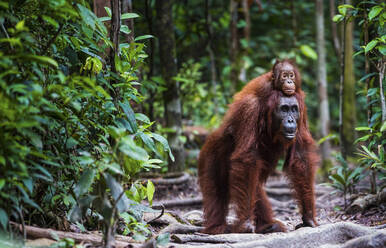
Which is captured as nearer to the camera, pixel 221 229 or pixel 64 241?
pixel 64 241

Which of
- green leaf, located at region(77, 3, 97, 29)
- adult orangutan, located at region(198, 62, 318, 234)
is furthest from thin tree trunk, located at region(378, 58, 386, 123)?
green leaf, located at region(77, 3, 97, 29)

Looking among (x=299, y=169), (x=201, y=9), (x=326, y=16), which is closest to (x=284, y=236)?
(x=299, y=169)

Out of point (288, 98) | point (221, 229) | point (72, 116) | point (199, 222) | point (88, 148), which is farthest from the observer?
point (199, 222)

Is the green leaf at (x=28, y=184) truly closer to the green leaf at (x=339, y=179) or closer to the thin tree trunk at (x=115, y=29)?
the thin tree trunk at (x=115, y=29)

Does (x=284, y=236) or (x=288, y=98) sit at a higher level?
(x=288, y=98)

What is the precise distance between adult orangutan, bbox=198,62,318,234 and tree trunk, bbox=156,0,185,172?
1725mm

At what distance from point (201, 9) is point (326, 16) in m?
5.64

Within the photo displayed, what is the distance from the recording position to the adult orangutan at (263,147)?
4328 mm

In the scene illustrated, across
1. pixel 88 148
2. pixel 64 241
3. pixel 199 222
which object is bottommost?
pixel 199 222

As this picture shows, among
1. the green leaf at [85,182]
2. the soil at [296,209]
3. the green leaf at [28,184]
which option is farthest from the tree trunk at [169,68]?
the green leaf at [28,184]

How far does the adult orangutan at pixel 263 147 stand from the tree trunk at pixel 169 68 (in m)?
1.72

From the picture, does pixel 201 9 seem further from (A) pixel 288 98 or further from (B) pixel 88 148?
(B) pixel 88 148

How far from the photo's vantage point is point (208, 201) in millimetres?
4910

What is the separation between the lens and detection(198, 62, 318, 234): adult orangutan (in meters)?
4.33
